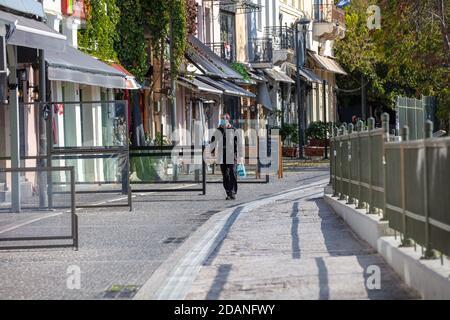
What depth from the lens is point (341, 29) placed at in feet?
250

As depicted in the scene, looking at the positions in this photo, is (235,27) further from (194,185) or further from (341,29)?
(194,185)

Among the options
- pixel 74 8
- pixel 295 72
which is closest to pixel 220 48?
pixel 295 72

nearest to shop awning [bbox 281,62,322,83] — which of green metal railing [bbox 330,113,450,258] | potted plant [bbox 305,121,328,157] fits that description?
potted plant [bbox 305,121,328,157]

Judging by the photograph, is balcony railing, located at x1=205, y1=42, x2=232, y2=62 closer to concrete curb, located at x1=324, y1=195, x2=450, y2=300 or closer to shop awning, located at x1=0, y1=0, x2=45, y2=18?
shop awning, located at x1=0, y1=0, x2=45, y2=18

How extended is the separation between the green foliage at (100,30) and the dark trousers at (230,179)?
328 inches

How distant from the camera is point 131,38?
39812 mm

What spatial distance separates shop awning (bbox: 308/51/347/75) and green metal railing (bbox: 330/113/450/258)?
5150cm

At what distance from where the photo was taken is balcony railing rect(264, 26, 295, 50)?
6378 centimetres

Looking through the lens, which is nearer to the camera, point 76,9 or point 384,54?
point 76,9

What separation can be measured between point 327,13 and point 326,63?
443 centimetres

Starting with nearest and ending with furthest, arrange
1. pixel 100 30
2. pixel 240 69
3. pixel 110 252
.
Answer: pixel 110 252
pixel 100 30
pixel 240 69

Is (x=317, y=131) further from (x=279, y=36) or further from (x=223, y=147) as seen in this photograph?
(x=223, y=147)
